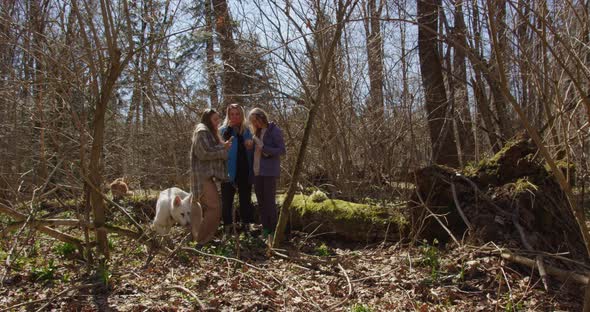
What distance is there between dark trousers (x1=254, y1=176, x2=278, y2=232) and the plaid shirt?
0.49m

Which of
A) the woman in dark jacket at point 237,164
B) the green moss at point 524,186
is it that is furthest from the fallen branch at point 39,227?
the green moss at point 524,186

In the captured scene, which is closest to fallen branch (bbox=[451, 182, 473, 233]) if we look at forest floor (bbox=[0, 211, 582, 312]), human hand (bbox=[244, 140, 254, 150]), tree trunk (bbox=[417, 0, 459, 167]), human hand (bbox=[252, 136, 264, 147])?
forest floor (bbox=[0, 211, 582, 312])

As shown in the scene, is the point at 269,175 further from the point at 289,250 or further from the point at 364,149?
the point at 364,149

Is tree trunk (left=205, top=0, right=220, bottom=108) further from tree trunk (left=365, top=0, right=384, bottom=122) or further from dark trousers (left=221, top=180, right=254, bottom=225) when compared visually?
dark trousers (left=221, top=180, right=254, bottom=225)

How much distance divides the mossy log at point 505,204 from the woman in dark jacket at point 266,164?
1.79 meters

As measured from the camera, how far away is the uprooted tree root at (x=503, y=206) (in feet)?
16.7

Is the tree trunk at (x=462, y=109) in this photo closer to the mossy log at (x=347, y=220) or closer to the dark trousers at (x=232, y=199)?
the mossy log at (x=347, y=220)

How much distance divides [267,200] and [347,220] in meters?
1.14

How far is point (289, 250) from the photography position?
607cm

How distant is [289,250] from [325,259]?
734mm

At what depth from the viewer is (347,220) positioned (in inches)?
252

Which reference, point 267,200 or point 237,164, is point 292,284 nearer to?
point 267,200

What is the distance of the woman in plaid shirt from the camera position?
606 centimetres

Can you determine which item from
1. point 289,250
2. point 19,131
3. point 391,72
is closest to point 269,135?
point 289,250
